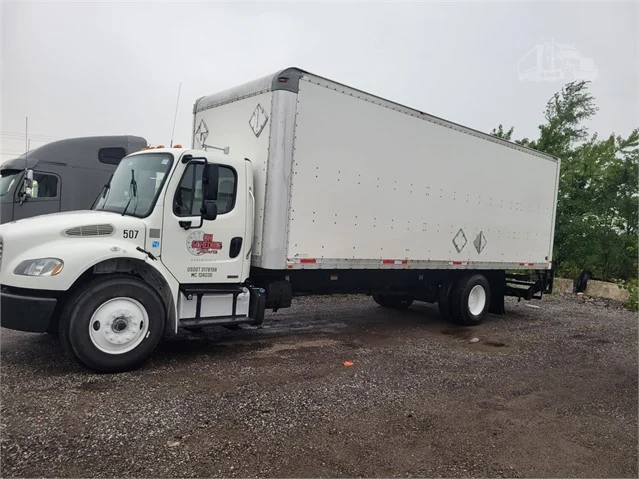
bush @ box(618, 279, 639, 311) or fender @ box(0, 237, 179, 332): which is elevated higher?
fender @ box(0, 237, 179, 332)

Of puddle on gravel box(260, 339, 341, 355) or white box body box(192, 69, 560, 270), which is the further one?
puddle on gravel box(260, 339, 341, 355)

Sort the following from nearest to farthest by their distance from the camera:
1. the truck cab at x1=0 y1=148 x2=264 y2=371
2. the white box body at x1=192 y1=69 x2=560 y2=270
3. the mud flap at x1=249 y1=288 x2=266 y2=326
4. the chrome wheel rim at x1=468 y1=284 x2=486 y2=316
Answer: the truck cab at x1=0 y1=148 x2=264 y2=371
the white box body at x1=192 y1=69 x2=560 y2=270
the mud flap at x1=249 y1=288 x2=266 y2=326
the chrome wheel rim at x1=468 y1=284 x2=486 y2=316

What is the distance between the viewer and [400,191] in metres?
7.75

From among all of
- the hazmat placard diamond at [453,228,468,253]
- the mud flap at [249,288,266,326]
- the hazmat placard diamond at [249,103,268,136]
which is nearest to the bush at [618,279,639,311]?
the hazmat placard diamond at [453,228,468,253]

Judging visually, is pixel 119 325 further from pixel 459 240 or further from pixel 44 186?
pixel 44 186

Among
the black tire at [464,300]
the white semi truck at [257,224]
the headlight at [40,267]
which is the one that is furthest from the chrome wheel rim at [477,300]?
the headlight at [40,267]

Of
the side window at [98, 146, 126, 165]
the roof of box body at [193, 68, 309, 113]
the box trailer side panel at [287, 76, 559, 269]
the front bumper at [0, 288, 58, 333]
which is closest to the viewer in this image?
the front bumper at [0, 288, 58, 333]

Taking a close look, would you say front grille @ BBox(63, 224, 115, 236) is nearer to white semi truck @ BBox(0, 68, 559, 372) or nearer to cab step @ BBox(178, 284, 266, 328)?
white semi truck @ BBox(0, 68, 559, 372)

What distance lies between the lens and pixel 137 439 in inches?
147

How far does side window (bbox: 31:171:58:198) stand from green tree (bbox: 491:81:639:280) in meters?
14.6

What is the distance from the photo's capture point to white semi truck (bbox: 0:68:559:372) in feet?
17.1

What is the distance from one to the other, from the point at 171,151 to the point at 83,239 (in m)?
1.51

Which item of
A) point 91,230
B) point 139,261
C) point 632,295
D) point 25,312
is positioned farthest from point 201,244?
point 632,295

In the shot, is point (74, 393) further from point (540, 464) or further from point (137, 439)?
point (540, 464)
